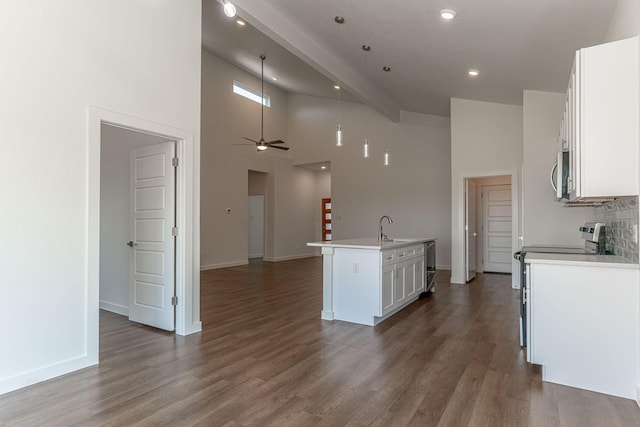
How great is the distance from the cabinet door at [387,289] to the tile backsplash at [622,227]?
2.05 meters

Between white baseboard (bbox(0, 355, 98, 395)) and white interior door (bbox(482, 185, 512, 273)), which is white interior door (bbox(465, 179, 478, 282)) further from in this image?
white baseboard (bbox(0, 355, 98, 395))

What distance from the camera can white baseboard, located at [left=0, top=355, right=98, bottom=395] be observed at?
2486mm

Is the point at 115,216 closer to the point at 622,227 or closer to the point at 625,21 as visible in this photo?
the point at 622,227

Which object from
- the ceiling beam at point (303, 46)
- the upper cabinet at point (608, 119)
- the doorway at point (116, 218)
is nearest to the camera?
the upper cabinet at point (608, 119)

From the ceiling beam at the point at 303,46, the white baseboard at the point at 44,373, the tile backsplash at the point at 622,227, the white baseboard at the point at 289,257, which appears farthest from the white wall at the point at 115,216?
the white baseboard at the point at 289,257

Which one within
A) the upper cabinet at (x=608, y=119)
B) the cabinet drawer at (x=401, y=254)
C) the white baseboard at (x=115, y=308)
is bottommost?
the white baseboard at (x=115, y=308)

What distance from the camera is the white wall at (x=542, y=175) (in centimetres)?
524

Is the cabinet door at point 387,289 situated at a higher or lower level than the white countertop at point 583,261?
lower

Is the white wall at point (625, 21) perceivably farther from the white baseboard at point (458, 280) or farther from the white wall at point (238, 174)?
the white wall at point (238, 174)

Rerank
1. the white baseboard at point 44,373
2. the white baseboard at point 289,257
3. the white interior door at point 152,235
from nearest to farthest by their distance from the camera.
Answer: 1. the white baseboard at point 44,373
2. the white interior door at point 152,235
3. the white baseboard at point 289,257

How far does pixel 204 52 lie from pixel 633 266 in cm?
849

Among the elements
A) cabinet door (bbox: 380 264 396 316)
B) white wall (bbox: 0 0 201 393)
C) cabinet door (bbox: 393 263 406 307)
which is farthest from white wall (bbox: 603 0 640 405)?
white wall (bbox: 0 0 201 393)

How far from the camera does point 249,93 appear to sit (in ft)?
31.8

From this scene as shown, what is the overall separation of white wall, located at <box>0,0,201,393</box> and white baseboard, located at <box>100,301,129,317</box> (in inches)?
63.2
